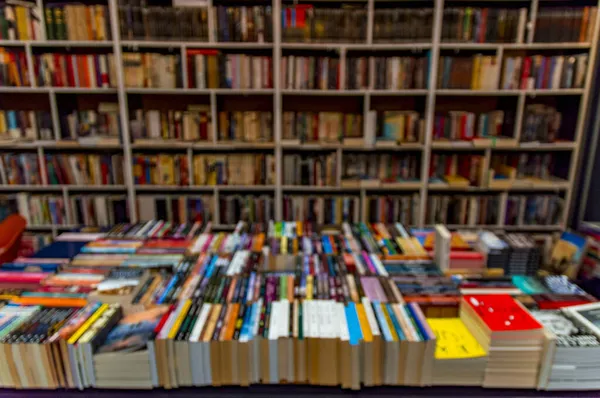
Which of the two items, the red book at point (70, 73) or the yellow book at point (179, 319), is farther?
the red book at point (70, 73)

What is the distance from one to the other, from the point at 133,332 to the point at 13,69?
287 centimetres

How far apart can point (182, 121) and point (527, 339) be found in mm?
2867

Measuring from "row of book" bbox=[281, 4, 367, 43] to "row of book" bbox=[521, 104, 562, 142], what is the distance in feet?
4.80

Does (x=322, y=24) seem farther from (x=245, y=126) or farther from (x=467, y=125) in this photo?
(x=467, y=125)

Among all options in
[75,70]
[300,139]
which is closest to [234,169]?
[300,139]

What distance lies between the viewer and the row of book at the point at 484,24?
3.12 m

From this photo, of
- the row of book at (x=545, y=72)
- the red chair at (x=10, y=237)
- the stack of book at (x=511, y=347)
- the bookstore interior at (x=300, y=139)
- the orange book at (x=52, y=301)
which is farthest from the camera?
the row of book at (x=545, y=72)

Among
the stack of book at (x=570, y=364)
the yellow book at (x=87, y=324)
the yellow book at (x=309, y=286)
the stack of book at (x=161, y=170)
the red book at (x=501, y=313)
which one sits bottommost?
the stack of book at (x=570, y=364)

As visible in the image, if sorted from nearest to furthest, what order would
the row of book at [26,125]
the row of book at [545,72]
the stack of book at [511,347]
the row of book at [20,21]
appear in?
the stack of book at [511,347] → the row of book at [20,21] → the row of book at [545,72] → the row of book at [26,125]

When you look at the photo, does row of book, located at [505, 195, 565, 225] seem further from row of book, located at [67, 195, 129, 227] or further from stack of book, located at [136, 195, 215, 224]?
row of book, located at [67, 195, 129, 227]

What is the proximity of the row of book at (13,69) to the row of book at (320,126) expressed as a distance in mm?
2008

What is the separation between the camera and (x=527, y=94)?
130 inches

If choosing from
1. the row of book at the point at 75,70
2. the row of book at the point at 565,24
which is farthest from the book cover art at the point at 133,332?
the row of book at the point at 565,24

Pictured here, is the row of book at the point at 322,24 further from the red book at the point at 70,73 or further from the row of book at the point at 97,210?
the row of book at the point at 97,210
